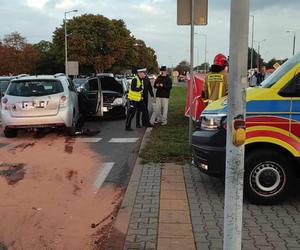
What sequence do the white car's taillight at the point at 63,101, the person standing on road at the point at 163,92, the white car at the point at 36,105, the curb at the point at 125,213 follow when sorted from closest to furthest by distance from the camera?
the curb at the point at 125,213, the white car at the point at 36,105, the white car's taillight at the point at 63,101, the person standing on road at the point at 163,92

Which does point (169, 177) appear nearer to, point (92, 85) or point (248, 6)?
point (248, 6)

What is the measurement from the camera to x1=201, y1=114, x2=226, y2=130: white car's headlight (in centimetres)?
631

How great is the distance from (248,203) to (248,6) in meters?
3.36

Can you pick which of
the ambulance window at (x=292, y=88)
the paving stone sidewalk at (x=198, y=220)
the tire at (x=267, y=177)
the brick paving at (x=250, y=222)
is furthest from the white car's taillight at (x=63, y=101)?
the ambulance window at (x=292, y=88)

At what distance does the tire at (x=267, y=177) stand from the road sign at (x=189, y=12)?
474 centimetres

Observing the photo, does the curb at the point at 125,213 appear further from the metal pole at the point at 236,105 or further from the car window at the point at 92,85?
the car window at the point at 92,85

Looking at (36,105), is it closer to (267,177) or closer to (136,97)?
(136,97)

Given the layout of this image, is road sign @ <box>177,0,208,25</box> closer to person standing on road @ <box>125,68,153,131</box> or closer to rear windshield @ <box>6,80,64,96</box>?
rear windshield @ <box>6,80,64,96</box>

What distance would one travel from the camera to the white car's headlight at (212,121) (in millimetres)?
6312

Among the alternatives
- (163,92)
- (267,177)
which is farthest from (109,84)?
(267,177)

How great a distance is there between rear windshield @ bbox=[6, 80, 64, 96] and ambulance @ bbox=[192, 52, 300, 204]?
714 cm

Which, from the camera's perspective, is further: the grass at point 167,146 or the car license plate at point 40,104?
Result: the car license plate at point 40,104

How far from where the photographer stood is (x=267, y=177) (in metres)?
6.23

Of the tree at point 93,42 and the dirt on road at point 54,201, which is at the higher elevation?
the tree at point 93,42
